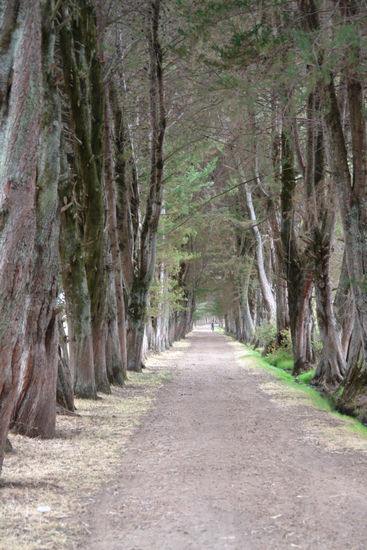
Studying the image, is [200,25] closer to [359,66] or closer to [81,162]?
[359,66]

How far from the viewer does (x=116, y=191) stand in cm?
1805

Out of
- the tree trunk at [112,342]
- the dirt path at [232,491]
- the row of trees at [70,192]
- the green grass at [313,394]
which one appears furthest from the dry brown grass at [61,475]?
the tree trunk at [112,342]

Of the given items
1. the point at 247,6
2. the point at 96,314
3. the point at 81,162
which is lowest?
the point at 96,314

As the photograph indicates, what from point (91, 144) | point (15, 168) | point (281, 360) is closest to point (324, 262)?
point (91, 144)

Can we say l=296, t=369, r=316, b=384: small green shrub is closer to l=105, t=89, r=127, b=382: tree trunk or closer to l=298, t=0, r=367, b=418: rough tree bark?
l=105, t=89, r=127, b=382: tree trunk

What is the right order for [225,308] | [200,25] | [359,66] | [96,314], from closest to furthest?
[359,66] < [200,25] < [96,314] < [225,308]

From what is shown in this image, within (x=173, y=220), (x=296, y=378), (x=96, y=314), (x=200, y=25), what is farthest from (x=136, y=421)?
(x=173, y=220)

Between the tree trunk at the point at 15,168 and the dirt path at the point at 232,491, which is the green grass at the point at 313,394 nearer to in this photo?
the dirt path at the point at 232,491

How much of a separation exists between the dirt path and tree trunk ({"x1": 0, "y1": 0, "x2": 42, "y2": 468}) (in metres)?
1.46

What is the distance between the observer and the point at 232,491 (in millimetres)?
5582

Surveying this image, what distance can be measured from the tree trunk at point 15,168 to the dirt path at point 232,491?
4.79 feet

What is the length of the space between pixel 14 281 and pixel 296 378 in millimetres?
14441

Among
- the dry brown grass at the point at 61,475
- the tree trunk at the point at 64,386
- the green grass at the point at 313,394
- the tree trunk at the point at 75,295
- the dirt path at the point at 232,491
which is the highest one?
the tree trunk at the point at 75,295

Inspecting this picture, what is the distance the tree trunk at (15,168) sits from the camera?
5.02 meters
